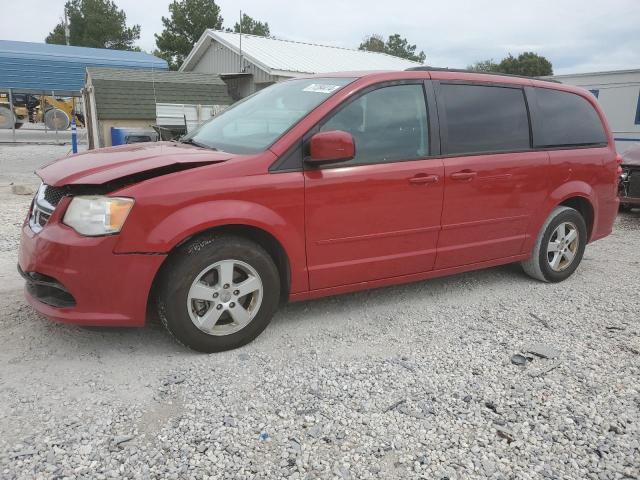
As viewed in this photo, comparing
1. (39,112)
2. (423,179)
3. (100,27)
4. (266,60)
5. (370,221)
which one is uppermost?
(100,27)

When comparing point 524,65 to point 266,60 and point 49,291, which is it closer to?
point 266,60

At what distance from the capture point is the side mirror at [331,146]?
3.21 m

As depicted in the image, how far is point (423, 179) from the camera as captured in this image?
378cm

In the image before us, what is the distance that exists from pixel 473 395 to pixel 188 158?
2124 mm

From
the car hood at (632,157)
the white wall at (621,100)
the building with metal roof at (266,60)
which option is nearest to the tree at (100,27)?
the building with metal roof at (266,60)

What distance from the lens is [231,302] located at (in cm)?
321

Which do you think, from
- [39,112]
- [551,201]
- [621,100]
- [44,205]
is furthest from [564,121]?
[39,112]

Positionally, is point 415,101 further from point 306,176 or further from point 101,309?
point 101,309

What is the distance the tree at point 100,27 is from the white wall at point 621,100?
52383 millimetres

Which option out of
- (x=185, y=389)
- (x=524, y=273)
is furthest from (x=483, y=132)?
(x=185, y=389)

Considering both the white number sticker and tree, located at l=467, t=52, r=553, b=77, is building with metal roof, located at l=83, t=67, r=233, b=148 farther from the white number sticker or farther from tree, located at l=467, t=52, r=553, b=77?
tree, located at l=467, t=52, r=553, b=77

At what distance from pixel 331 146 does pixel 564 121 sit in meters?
2.64

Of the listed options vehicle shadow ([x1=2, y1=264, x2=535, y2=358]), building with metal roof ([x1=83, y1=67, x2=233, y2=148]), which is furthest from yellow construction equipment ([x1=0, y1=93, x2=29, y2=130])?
vehicle shadow ([x1=2, y1=264, x2=535, y2=358])

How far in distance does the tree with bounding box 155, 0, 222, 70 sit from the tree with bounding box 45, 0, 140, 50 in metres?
15.9
